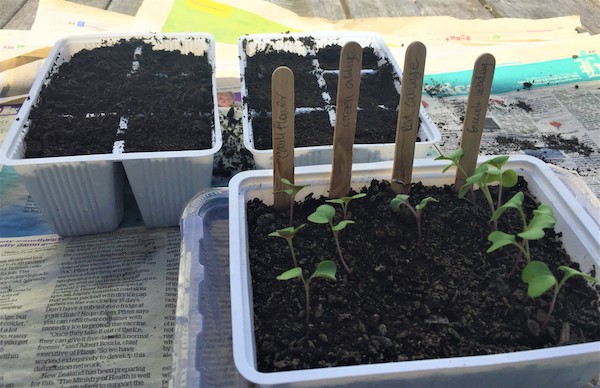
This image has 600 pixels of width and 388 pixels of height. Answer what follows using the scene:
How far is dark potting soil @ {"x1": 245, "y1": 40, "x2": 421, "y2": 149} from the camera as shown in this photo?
1103 millimetres

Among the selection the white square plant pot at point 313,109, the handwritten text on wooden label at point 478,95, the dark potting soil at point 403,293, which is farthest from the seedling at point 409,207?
the white square plant pot at point 313,109

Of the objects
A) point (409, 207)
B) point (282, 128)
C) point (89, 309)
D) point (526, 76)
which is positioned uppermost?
point (282, 128)

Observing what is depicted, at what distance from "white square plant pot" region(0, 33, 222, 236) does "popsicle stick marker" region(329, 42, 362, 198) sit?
0.93 feet

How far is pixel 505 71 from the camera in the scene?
153cm

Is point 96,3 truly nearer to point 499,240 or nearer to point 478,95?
point 478,95

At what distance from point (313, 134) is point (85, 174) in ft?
1.51

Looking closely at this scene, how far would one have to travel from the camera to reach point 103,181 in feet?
3.22

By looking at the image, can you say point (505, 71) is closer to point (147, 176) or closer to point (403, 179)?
point (403, 179)

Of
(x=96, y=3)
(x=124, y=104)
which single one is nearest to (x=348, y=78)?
(x=124, y=104)

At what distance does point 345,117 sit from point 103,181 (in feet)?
1.70

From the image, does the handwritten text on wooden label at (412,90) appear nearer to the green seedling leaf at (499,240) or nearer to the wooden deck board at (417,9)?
the green seedling leaf at (499,240)

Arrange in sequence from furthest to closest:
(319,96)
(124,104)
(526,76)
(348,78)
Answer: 1. (526,76)
2. (319,96)
3. (124,104)
4. (348,78)

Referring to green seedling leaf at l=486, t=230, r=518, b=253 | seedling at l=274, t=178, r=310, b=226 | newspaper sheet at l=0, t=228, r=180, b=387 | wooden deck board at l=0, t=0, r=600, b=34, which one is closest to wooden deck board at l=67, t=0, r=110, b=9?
wooden deck board at l=0, t=0, r=600, b=34

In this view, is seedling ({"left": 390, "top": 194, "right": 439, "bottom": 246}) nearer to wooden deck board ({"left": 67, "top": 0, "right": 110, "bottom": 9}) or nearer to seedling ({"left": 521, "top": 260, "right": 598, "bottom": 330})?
seedling ({"left": 521, "top": 260, "right": 598, "bottom": 330})
